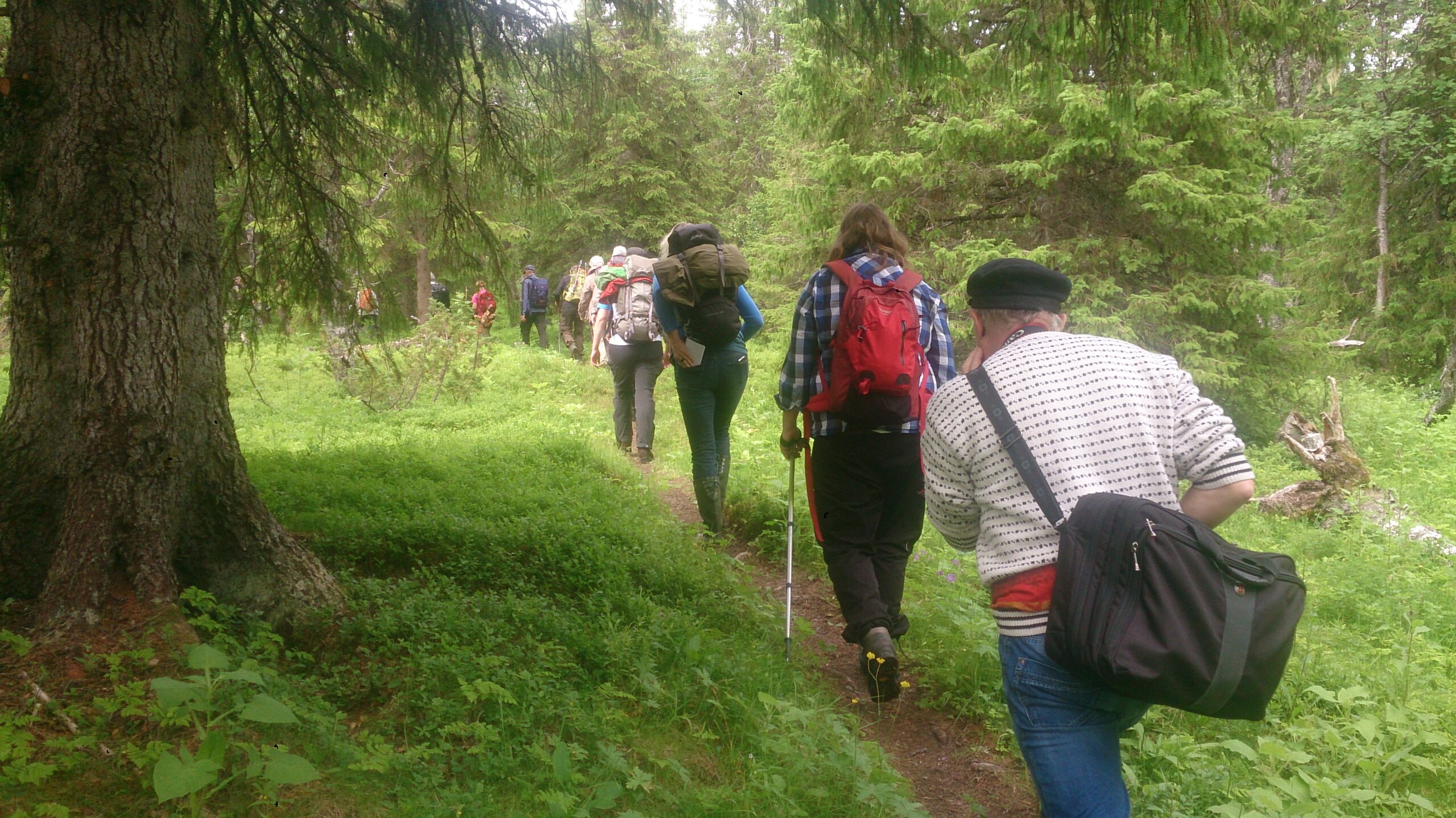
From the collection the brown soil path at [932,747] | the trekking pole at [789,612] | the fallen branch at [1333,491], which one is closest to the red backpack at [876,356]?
the trekking pole at [789,612]

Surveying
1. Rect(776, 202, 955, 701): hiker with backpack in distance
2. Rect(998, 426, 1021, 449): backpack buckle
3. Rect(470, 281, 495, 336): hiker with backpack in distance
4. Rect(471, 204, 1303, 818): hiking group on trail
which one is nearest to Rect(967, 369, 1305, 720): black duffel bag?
Rect(471, 204, 1303, 818): hiking group on trail

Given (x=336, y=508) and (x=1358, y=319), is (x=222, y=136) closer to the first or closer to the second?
(x=336, y=508)

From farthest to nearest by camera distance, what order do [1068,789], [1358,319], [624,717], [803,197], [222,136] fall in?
[1358,319]
[803,197]
[222,136]
[624,717]
[1068,789]

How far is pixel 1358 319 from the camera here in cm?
1834

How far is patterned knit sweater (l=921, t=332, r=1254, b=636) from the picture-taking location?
2.14 metres

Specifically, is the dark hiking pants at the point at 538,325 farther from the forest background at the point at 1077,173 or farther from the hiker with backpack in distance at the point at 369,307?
the hiker with backpack in distance at the point at 369,307

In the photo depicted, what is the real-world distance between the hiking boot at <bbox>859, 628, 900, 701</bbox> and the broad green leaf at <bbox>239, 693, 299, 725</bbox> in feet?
8.08

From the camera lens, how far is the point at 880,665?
157 inches

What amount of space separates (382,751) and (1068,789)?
6.42ft

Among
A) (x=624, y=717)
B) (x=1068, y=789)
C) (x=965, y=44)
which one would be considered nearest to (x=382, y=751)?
(x=624, y=717)

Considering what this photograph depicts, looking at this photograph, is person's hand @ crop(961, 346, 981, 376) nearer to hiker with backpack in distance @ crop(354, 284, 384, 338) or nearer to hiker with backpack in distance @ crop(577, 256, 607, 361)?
hiker with backpack in distance @ crop(354, 284, 384, 338)

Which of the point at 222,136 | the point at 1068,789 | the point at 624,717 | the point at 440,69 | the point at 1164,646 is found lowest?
the point at 624,717

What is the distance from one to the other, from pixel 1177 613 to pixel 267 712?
206 centimetres

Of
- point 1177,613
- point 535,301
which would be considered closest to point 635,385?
point 1177,613
